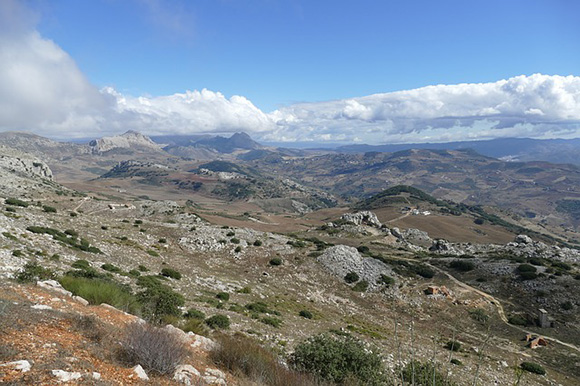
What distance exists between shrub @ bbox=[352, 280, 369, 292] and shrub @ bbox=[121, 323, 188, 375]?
1507 inches

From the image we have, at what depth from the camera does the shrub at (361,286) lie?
4638 cm

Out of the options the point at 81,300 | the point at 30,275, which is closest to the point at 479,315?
the point at 81,300

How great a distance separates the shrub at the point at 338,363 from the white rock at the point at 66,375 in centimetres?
948

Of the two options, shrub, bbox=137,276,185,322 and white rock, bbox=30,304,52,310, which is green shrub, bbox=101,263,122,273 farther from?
white rock, bbox=30,304,52,310

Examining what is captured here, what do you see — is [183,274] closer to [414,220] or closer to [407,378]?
[407,378]

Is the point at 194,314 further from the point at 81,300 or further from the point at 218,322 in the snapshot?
the point at 81,300

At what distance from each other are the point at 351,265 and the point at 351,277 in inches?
144

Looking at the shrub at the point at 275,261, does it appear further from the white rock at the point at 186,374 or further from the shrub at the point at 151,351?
the shrub at the point at 151,351

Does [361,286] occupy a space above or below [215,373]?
below

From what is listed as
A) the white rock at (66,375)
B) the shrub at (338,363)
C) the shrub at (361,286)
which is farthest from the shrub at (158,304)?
the shrub at (361,286)

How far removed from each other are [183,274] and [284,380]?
84.1ft

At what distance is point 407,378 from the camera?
58.0 feet

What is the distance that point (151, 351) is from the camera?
1102 centimetres

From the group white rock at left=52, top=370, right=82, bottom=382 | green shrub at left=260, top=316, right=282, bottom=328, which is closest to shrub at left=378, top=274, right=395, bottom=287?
green shrub at left=260, top=316, right=282, bottom=328
